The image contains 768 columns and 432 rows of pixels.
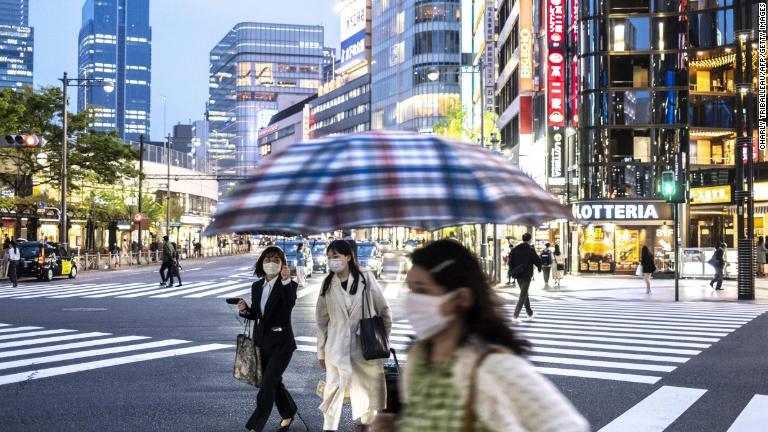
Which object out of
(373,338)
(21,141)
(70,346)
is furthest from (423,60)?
(373,338)

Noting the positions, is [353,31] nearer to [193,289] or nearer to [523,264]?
[193,289]

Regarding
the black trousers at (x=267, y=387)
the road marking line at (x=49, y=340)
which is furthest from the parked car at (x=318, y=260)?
the black trousers at (x=267, y=387)

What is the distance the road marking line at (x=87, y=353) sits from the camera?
12164 millimetres

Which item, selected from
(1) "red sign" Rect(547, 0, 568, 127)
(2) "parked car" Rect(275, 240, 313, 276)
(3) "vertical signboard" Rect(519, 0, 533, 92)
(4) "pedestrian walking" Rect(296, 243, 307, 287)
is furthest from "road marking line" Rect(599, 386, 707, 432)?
(3) "vertical signboard" Rect(519, 0, 533, 92)

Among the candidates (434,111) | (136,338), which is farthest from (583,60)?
(434,111)

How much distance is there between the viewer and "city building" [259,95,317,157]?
168 m

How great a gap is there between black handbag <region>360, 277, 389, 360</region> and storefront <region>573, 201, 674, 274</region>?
3496 centimetres

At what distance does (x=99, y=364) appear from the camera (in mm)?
12031

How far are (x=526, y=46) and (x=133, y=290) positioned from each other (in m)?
30.5

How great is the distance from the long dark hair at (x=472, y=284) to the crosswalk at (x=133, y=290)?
23.7m

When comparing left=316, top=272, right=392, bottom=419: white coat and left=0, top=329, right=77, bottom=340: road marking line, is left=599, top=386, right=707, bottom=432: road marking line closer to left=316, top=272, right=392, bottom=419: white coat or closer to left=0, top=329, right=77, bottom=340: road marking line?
left=316, top=272, right=392, bottom=419: white coat

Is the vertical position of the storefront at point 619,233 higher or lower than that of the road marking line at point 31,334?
higher

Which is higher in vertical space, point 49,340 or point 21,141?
point 21,141

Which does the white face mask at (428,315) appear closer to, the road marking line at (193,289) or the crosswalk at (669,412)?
the crosswalk at (669,412)
